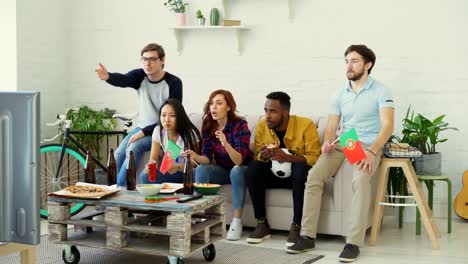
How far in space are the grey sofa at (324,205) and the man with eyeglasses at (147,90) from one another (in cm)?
12

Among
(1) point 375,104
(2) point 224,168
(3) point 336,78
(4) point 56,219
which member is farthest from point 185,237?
(3) point 336,78

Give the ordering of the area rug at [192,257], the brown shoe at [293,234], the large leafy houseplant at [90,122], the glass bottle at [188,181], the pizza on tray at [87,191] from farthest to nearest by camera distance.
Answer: the large leafy houseplant at [90,122] < the brown shoe at [293,234] < the area rug at [192,257] < the glass bottle at [188,181] < the pizza on tray at [87,191]

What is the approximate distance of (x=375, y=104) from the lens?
162 inches

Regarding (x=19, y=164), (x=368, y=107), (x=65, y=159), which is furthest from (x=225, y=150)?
(x=19, y=164)

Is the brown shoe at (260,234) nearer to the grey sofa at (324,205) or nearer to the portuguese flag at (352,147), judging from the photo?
the grey sofa at (324,205)

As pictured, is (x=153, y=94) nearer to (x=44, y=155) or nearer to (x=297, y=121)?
(x=297, y=121)

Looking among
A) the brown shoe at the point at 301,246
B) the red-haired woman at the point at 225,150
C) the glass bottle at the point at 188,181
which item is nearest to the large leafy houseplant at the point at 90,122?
the red-haired woman at the point at 225,150

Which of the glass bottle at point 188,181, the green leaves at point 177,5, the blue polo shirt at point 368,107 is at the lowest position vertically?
the glass bottle at point 188,181

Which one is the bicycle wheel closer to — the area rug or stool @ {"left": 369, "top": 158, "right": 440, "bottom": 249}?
the area rug

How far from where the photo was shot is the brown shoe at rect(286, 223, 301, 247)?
4.04 m

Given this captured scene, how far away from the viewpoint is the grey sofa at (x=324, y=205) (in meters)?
4.08

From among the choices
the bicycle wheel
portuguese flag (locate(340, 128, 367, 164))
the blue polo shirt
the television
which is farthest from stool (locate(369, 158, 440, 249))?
the television

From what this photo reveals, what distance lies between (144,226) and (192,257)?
1.89ft

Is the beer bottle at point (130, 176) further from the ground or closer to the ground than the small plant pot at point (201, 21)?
closer to the ground
